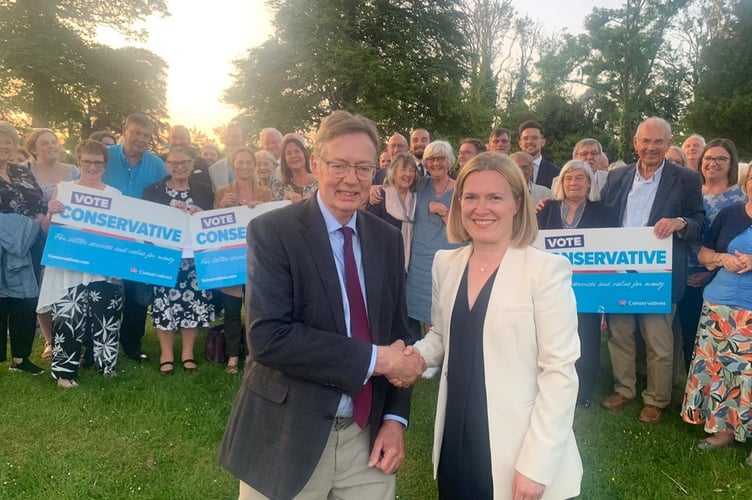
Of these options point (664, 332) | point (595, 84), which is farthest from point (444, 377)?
point (595, 84)

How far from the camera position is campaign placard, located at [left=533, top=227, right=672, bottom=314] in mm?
4906

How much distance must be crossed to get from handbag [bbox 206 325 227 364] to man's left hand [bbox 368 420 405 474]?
182 inches

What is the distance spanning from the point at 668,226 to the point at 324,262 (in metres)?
3.89

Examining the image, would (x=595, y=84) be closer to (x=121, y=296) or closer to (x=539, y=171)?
(x=539, y=171)

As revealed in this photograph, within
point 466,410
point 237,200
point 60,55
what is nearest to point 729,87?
point 237,200

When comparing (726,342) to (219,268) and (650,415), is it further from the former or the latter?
(219,268)

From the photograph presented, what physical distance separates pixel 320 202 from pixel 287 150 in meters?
4.15

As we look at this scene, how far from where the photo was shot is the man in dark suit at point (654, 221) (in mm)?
4887

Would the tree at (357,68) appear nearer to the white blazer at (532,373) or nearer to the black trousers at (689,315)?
the black trousers at (689,315)

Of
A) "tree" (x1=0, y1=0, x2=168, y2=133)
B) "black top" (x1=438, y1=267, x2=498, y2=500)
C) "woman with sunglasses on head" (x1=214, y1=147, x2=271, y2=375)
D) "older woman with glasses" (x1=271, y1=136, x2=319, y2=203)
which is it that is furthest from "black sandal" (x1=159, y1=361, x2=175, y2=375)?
"tree" (x1=0, y1=0, x2=168, y2=133)

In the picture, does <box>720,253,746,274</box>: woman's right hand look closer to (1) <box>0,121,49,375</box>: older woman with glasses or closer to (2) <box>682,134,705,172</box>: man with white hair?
(2) <box>682,134,705,172</box>: man with white hair

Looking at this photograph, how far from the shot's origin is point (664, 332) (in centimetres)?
507

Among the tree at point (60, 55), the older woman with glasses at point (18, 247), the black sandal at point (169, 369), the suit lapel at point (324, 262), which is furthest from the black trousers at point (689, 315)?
the tree at point (60, 55)

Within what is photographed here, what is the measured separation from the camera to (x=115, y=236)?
18.6ft
